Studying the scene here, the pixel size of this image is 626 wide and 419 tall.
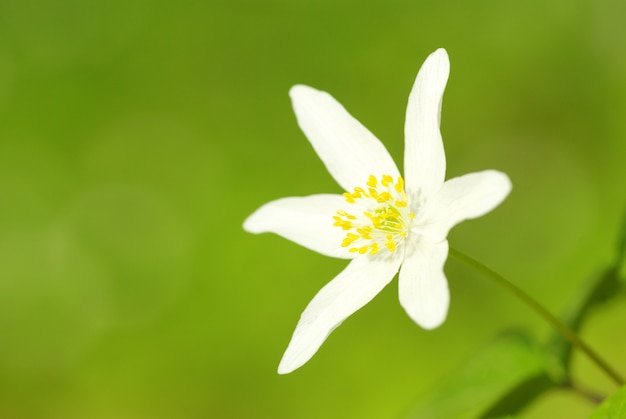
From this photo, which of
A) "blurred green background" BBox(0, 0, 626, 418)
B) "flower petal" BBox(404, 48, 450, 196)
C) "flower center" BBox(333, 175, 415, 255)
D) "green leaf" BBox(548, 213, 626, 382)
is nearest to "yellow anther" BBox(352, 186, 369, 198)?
"flower center" BBox(333, 175, 415, 255)

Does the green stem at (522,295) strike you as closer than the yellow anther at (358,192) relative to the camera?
Yes

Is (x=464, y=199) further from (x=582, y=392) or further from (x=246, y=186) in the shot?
(x=246, y=186)

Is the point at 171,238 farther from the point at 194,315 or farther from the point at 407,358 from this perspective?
the point at 407,358

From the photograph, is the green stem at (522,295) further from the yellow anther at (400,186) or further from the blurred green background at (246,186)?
the blurred green background at (246,186)

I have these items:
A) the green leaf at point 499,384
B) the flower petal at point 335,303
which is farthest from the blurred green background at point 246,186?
the flower petal at point 335,303

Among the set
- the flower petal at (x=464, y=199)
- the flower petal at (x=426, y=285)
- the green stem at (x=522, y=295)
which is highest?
the flower petal at (x=464, y=199)

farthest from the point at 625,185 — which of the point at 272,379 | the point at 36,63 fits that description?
the point at 36,63

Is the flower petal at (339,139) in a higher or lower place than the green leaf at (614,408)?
higher

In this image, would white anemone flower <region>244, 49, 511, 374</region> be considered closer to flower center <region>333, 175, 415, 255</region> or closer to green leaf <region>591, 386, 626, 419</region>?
flower center <region>333, 175, 415, 255</region>
